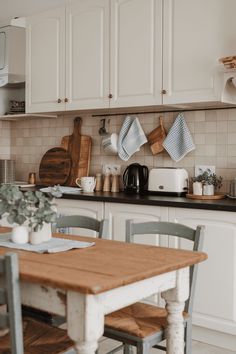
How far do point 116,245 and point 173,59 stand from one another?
5.72 feet

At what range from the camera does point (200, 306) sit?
328 centimetres

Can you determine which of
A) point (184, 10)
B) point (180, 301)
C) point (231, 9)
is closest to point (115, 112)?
point (184, 10)

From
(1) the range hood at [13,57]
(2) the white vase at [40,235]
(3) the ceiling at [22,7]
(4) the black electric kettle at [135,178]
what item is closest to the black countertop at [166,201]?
(4) the black electric kettle at [135,178]

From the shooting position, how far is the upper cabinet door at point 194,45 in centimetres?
334

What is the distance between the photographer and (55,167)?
4.69 meters

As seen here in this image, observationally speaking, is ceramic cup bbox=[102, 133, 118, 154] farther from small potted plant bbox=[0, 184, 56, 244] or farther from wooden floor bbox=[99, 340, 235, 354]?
small potted plant bbox=[0, 184, 56, 244]

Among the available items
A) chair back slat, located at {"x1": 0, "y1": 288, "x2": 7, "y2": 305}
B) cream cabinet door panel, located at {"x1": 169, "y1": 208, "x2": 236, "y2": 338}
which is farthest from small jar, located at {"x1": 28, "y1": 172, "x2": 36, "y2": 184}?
chair back slat, located at {"x1": 0, "y1": 288, "x2": 7, "y2": 305}

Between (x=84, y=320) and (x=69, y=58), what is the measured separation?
2.96 meters

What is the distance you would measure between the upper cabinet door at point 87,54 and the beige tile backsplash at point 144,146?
1.15 feet

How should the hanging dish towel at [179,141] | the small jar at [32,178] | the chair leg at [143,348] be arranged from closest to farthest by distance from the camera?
the chair leg at [143,348], the hanging dish towel at [179,141], the small jar at [32,178]

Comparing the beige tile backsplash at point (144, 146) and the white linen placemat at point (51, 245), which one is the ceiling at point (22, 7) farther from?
the white linen placemat at point (51, 245)

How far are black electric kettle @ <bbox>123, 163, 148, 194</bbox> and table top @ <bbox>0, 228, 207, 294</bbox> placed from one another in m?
1.71

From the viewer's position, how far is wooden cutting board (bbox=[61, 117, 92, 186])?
4.52 meters

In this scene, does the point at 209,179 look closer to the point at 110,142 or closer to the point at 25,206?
the point at 110,142
